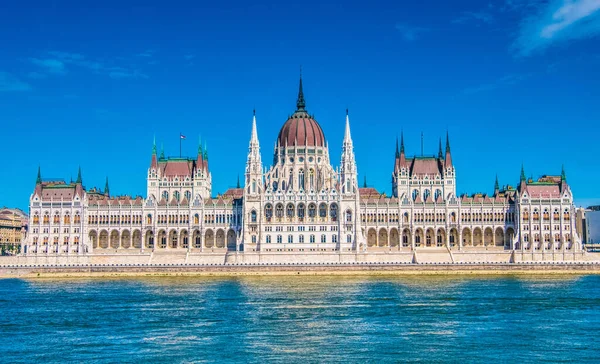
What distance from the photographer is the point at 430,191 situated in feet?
501

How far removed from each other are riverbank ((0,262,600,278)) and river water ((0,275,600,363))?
20.6 m

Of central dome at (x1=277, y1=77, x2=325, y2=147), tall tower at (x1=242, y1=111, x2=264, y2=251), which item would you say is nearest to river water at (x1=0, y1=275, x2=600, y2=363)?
tall tower at (x1=242, y1=111, x2=264, y2=251)

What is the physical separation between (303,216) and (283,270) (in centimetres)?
1541

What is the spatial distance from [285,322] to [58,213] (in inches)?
3449

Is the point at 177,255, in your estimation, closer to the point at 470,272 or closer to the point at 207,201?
the point at 207,201

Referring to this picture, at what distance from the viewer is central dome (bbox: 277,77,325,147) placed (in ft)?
495

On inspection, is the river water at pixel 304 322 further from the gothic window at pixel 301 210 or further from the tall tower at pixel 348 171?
the tall tower at pixel 348 171

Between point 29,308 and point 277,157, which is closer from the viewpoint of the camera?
point 29,308

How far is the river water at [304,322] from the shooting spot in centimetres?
5400

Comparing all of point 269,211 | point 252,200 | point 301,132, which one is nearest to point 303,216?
point 269,211

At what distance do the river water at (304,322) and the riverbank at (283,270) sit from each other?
Answer: 20.6 m

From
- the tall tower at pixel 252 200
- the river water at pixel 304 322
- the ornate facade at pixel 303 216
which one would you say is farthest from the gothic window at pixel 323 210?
the river water at pixel 304 322

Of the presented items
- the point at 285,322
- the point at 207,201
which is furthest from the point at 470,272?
the point at 285,322

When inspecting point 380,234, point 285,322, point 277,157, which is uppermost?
point 277,157
